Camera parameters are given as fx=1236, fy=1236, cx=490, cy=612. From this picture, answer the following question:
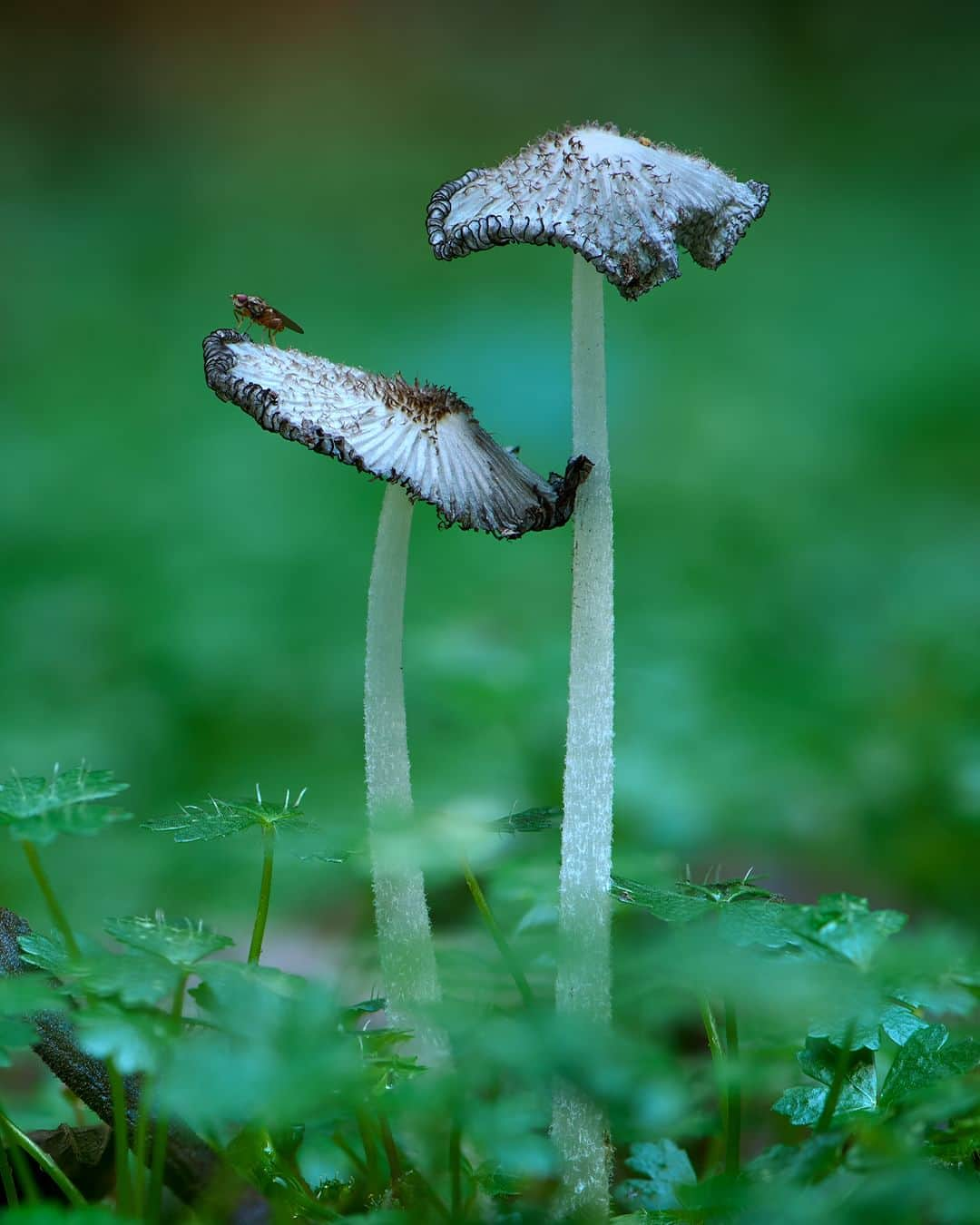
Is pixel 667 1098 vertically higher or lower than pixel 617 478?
lower

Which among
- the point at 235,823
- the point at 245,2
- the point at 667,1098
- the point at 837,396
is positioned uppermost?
the point at 245,2

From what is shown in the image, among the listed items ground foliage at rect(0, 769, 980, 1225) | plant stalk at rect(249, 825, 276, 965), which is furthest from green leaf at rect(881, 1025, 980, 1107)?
plant stalk at rect(249, 825, 276, 965)

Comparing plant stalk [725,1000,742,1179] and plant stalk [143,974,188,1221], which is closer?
plant stalk [143,974,188,1221]

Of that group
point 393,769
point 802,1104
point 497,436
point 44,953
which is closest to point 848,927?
point 802,1104

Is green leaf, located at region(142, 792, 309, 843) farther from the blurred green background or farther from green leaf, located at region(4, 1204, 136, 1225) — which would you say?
green leaf, located at region(4, 1204, 136, 1225)

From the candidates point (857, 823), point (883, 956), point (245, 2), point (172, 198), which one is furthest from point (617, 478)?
point (245, 2)

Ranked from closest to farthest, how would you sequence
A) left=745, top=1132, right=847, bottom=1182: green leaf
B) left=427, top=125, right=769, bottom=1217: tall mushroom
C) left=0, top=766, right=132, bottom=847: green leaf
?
1. left=745, top=1132, right=847, bottom=1182: green leaf
2. left=0, top=766, right=132, bottom=847: green leaf
3. left=427, top=125, right=769, bottom=1217: tall mushroom

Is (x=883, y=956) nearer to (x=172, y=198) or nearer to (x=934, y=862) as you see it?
(x=934, y=862)
